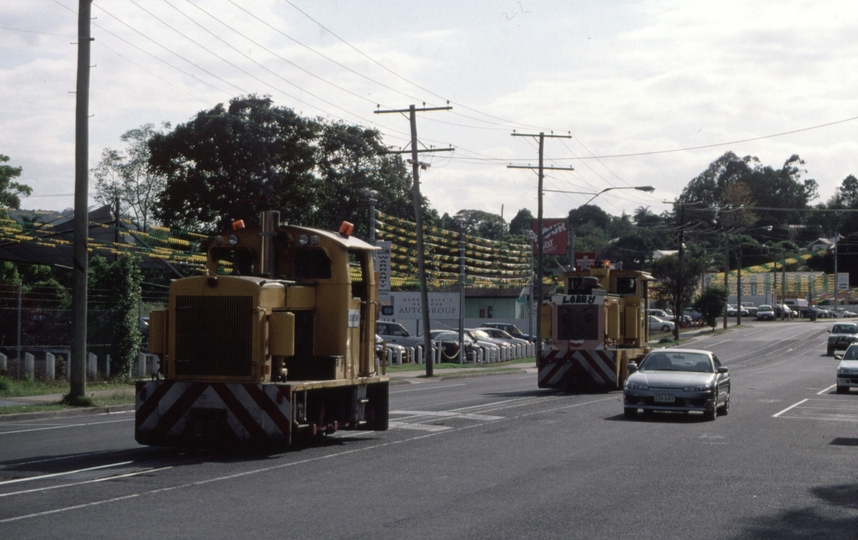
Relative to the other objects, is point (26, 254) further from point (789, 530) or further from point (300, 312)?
point (789, 530)

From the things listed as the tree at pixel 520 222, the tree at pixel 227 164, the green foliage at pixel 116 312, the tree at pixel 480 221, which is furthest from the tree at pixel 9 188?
the tree at pixel 520 222

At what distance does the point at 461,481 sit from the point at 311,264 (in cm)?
452

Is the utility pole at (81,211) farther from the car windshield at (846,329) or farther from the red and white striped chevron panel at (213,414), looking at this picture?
the car windshield at (846,329)

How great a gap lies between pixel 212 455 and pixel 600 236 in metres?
136

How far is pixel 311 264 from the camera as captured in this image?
1484cm

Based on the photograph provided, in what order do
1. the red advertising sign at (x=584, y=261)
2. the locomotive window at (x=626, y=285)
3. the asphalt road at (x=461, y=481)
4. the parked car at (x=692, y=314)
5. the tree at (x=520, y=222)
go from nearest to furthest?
the asphalt road at (x=461, y=481) < the locomotive window at (x=626, y=285) < the red advertising sign at (x=584, y=261) < the parked car at (x=692, y=314) < the tree at (x=520, y=222)

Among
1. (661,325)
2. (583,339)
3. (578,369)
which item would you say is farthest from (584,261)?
(661,325)

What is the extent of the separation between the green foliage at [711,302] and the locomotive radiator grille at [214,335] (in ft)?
229

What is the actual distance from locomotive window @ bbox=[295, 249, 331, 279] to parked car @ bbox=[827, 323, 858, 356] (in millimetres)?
43628

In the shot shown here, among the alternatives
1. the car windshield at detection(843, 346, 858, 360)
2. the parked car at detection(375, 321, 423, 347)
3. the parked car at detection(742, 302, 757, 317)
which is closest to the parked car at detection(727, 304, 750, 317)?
the parked car at detection(742, 302, 757, 317)

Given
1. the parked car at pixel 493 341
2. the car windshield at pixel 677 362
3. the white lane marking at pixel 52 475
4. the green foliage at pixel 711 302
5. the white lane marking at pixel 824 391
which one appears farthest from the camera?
the green foliage at pixel 711 302

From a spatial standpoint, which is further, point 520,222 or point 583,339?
point 520,222

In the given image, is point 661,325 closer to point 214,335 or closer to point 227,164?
point 227,164

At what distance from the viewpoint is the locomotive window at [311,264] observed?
14758 mm
